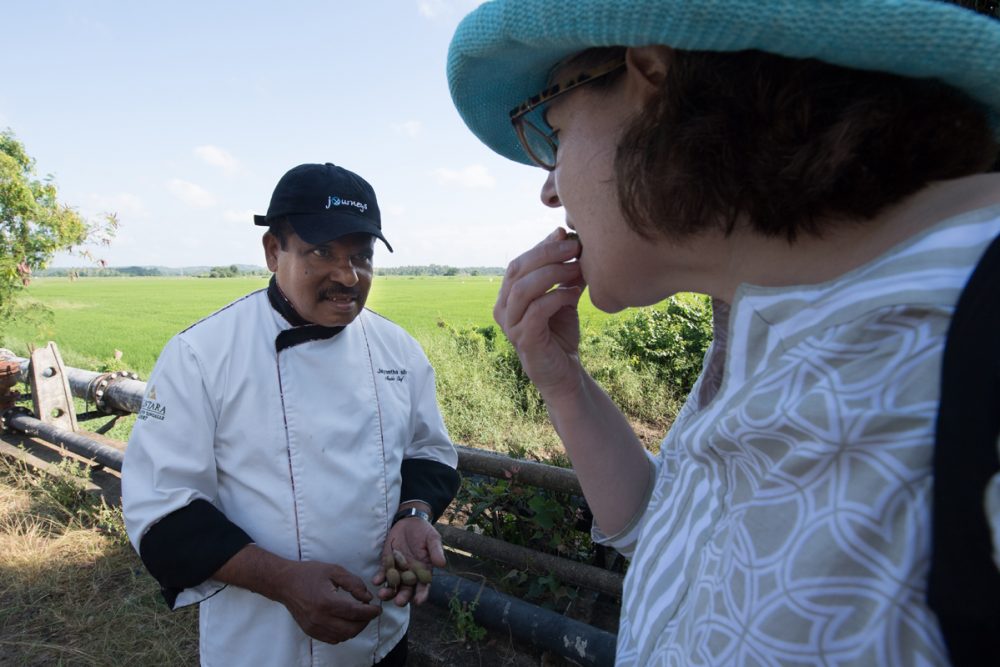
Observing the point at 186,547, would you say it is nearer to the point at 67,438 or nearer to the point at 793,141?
the point at 793,141

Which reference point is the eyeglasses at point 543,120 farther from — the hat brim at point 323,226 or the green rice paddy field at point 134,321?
the green rice paddy field at point 134,321

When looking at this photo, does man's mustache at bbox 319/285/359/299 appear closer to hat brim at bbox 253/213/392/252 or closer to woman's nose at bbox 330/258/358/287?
woman's nose at bbox 330/258/358/287

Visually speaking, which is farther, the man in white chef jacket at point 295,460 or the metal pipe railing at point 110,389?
the metal pipe railing at point 110,389

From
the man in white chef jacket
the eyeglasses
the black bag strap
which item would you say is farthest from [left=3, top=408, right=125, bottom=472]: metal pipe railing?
the black bag strap

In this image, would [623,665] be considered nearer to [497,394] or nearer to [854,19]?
[854,19]

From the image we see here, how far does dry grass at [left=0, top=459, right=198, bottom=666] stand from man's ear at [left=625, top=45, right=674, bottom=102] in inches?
172

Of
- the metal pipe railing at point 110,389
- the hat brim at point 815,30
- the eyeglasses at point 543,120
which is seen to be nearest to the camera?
the hat brim at point 815,30

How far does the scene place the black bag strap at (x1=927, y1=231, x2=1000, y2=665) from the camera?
1.69ft

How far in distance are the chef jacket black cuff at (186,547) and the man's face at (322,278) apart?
2.79 feet

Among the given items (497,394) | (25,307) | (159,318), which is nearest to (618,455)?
(497,394)

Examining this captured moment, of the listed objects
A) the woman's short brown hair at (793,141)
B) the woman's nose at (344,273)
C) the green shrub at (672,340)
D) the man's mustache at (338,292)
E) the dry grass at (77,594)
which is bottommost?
the dry grass at (77,594)

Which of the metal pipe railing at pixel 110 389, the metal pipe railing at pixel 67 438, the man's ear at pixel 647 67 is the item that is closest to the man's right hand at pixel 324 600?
the man's ear at pixel 647 67

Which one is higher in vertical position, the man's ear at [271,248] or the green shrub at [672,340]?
the man's ear at [271,248]

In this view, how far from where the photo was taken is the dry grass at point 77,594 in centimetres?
372
